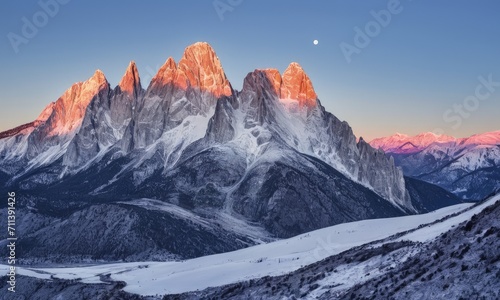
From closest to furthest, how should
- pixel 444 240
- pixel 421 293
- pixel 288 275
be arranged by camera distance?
1. pixel 421 293
2. pixel 444 240
3. pixel 288 275

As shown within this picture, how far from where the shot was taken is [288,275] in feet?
160

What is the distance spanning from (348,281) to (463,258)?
9926mm

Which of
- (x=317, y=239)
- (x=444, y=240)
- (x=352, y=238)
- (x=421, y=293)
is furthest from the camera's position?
(x=317, y=239)

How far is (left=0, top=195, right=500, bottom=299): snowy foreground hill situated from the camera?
31.5 metres

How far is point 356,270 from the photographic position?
140 feet

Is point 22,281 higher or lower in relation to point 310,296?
higher

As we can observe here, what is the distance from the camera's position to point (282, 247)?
74.9 metres

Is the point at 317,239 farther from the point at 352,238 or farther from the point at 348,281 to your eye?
the point at 348,281

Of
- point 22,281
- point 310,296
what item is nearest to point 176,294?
point 310,296

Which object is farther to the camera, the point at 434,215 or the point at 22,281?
the point at 22,281

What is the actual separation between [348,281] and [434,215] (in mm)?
37830

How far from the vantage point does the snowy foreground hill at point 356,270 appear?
103ft

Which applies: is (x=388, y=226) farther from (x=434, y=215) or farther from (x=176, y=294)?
(x=176, y=294)

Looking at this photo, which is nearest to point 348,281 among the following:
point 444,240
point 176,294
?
point 444,240
